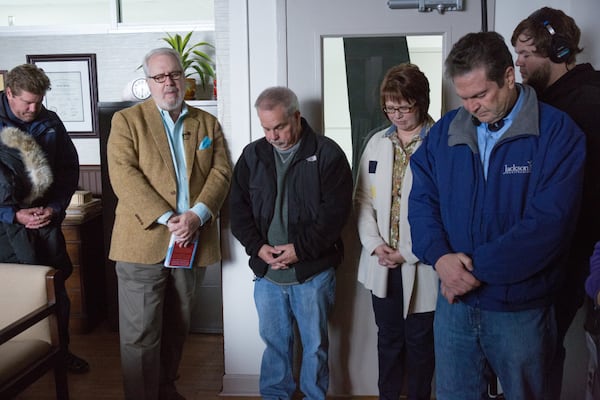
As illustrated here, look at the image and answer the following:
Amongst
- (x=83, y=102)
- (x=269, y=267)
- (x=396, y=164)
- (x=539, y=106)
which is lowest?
(x=269, y=267)

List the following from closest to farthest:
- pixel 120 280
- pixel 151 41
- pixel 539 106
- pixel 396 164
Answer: pixel 539 106 < pixel 396 164 < pixel 120 280 < pixel 151 41

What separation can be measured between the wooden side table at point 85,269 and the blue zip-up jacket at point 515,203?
98.7 inches

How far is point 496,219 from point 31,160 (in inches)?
81.8

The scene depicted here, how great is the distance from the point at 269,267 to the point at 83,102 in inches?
96.5

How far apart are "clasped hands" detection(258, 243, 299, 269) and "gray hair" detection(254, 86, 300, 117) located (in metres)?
0.53

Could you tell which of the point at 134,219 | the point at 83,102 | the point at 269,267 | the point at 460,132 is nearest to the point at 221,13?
the point at 134,219

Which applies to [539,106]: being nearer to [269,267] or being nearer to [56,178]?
[269,267]

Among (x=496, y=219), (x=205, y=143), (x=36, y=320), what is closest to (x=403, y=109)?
(x=496, y=219)

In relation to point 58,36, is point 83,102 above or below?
below

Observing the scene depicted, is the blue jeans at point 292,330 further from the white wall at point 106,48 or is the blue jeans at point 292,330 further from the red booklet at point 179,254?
the white wall at point 106,48

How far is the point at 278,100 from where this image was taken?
209 cm

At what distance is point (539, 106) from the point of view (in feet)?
4.98

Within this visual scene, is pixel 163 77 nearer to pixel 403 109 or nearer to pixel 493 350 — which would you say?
pixel 403 109

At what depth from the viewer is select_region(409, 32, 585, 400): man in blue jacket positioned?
146 cm
